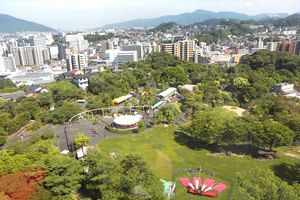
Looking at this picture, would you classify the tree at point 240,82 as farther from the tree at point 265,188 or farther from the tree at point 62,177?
the tree at point 62,177

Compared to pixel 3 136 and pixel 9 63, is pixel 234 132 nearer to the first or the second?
pixel 3 136

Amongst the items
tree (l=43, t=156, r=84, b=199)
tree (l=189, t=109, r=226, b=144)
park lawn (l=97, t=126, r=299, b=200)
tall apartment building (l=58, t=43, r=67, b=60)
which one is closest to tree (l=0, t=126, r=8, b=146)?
park lawn (l=97, t=126, r=299, b=200)

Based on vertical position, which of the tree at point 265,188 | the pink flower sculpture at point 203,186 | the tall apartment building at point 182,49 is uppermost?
the tall apartment building at point 182,49

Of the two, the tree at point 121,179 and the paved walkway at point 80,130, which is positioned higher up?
the tree at point 121,179

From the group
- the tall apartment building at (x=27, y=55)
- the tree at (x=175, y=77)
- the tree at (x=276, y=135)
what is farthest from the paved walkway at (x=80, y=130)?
the tall apartment building at (x=27, y=55)

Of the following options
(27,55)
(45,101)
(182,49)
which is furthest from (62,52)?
(45,101)
